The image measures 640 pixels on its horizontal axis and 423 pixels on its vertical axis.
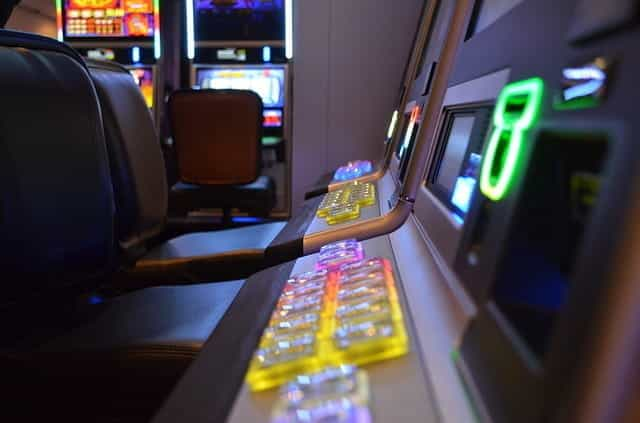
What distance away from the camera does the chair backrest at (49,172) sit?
903 mm

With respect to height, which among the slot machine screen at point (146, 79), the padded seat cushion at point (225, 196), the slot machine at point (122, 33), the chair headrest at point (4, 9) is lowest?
the padded seat cushion at point (225, 196)

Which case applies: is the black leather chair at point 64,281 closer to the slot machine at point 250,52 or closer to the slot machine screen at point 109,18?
the slot machine at point 250,52

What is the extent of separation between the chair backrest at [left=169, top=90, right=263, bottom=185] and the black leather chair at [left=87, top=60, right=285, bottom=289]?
1.47 m

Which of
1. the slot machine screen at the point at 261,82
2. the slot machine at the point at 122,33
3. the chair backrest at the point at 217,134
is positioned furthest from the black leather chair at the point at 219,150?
the slot machine at the point at 122,33

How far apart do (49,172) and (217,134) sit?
6.84ft

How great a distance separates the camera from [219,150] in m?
3.04

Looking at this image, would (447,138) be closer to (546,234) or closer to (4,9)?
(546,234)

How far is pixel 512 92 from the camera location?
1.52 ft

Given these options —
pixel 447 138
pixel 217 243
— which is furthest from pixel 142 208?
pixel 447 138

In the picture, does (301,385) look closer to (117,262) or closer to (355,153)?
(117,262)

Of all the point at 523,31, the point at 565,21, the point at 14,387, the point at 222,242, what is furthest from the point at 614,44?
the point at 222,242

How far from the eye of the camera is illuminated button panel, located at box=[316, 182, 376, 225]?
1.05 m

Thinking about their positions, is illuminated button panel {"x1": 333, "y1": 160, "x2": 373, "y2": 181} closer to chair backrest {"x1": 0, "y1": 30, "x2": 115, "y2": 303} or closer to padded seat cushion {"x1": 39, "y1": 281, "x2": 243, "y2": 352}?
padded seat cushion {"x1": 39, "y1": 281, "x2": 243, "y2": 352}

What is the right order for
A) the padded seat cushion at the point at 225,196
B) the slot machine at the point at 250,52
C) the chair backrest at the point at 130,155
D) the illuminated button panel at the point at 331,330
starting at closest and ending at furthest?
the illuminated button panel at the point at 331,330, the chair backrest at the point at 130,155, the padded seat cushion at the point at 225,196, the slot machine at the point at 250,52
